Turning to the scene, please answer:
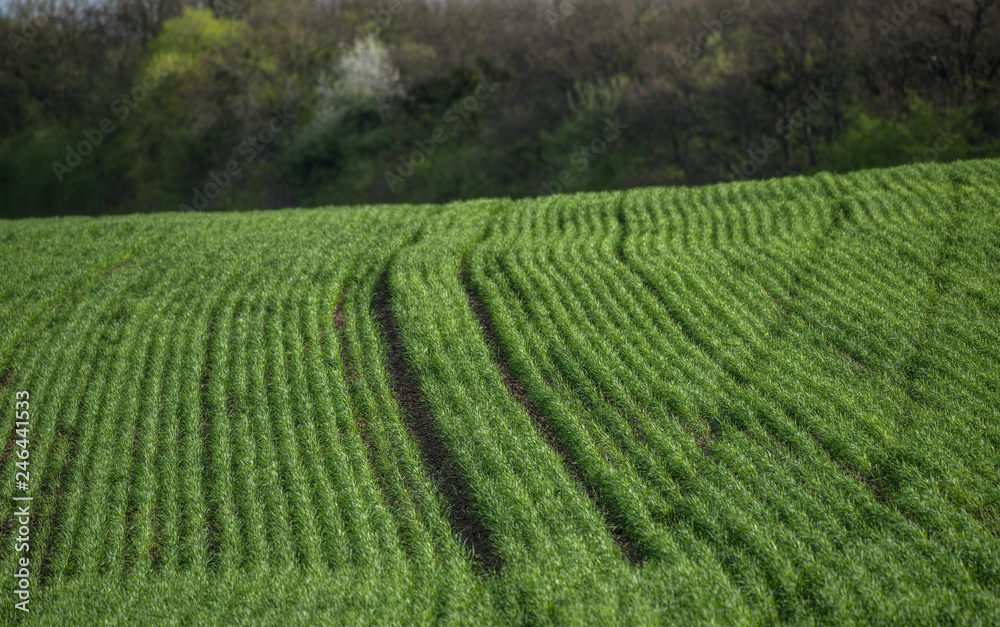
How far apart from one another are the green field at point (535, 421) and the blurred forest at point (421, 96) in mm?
24545

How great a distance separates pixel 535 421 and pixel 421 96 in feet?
169

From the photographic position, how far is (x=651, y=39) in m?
53.2

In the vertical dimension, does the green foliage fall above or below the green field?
below

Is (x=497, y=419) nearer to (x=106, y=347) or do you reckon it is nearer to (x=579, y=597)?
(x=579, y=597)

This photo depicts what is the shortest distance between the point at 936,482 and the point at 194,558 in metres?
12.3

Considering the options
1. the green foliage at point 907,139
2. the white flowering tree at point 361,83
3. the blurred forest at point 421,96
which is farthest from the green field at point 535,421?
the white flowering tree at point 361,83

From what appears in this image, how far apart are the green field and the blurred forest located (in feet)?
80.5

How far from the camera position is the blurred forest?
43.9 metres

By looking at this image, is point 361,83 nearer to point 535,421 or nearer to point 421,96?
point 421,96

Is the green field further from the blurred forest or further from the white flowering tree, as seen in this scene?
the white flowering tree

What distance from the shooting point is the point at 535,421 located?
43.5ft

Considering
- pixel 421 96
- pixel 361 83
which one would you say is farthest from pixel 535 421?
pixel 361 83

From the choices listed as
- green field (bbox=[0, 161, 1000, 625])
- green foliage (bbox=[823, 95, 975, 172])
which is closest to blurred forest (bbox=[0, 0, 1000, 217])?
green foliage (bbox=[823, 95, 975, 172])

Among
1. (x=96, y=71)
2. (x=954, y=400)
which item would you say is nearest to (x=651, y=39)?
(x=954, y=400)
